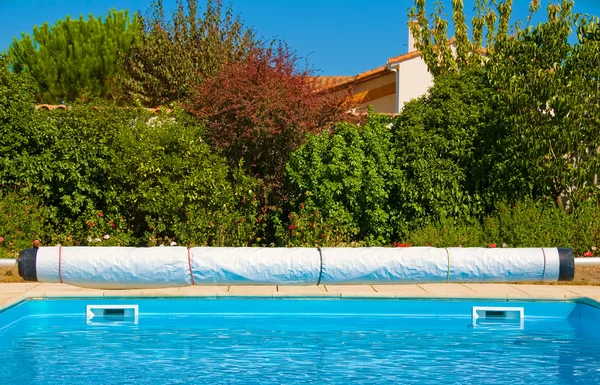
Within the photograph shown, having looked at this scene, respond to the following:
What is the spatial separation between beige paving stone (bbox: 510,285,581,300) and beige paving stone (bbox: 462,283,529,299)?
10 centimetres

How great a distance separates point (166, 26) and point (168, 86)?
2274 millimetres

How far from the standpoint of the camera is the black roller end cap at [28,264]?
956 cm

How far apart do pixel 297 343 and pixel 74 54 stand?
71.8ft

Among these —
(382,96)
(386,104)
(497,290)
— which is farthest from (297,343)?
(382,96)

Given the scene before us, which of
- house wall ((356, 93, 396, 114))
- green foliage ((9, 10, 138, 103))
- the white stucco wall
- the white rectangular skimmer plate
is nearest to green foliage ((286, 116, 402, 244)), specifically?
the white rectangular skimmer plate

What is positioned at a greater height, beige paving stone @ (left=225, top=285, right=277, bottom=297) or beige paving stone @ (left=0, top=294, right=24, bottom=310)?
beige paving stone @ (left=225, top=285, right=277, bottom=297)

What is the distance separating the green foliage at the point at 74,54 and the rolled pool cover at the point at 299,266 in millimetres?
18242

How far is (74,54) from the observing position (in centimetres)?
2753

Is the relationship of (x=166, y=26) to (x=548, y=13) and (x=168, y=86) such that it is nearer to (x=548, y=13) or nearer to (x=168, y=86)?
(x=168, y=86)

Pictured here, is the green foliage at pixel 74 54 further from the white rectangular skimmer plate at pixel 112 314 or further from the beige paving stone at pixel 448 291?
the beige paving stone at pixel 448 291

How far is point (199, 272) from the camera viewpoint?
10000mm

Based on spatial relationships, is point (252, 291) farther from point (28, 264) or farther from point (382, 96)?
point (382, 96)

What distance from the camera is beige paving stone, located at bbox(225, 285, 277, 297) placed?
31.7 ft

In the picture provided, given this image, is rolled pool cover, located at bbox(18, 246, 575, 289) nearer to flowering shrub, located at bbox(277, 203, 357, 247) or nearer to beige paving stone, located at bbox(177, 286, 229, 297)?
beige paving stone, located at bbox(177, 286, 229, 297)
